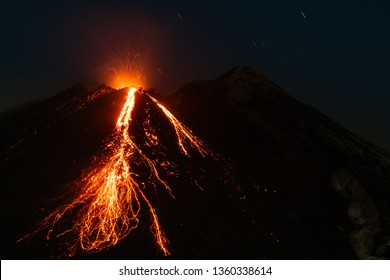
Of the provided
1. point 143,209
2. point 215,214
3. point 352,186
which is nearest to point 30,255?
point 143,209

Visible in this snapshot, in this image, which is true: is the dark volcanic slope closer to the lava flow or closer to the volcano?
the volcano

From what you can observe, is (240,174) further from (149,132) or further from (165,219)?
(165,219)

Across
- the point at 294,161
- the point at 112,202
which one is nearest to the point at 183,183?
the point at 112,202

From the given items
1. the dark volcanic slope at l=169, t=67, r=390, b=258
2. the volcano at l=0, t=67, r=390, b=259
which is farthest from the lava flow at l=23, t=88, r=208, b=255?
the dark volcanic slope at l=169, t=67, r=390, b=258

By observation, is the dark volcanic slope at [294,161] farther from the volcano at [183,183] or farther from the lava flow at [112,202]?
the lava flow at [112,202]

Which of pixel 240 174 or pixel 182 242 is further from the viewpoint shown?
pixel 240 174

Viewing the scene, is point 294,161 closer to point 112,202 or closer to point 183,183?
point 183,183

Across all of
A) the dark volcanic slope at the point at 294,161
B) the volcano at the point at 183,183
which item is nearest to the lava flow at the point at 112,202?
the volcano at the point at 183,183
